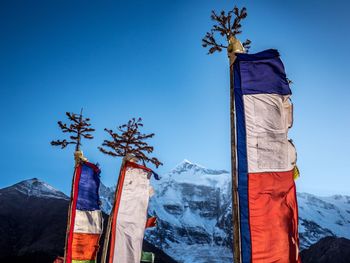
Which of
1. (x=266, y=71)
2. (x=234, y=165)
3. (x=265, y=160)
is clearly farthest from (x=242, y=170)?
(x=266, y=71)

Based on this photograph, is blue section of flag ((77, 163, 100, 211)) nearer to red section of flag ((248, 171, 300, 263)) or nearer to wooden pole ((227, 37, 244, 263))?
wooden pole ((227, 37, 244, 263))

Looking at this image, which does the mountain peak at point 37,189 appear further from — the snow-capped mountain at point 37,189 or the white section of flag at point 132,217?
the white section of flag at point 132,217

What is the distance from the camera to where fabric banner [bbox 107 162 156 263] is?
13078 millimetres

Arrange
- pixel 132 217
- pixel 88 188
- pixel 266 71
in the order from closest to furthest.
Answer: pixel 266 71 → pixel 132 217 → pixel 88 188

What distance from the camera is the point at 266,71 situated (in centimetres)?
760

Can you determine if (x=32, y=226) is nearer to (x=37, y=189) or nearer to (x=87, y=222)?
(x=37, y=189)

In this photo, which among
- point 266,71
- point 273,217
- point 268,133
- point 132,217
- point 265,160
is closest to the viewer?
point 273,217

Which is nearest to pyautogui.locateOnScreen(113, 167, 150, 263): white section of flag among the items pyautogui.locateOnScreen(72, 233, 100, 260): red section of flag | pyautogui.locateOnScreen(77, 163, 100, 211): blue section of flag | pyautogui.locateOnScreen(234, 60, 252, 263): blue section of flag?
pyautogui.locateOnScreen(77, 163, 100, 211): blue section of flag

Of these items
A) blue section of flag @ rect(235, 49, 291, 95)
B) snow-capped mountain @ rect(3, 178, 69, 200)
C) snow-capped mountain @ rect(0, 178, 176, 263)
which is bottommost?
snow-capped mountain @ rect(0, 178, 176, 263)

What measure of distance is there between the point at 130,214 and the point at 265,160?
845cm

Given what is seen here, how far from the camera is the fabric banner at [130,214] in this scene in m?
13.1

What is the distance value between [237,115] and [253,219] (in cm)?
216

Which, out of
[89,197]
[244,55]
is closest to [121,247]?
[89,197]

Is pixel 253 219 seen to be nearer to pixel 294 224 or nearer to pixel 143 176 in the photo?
pixel 294 224
